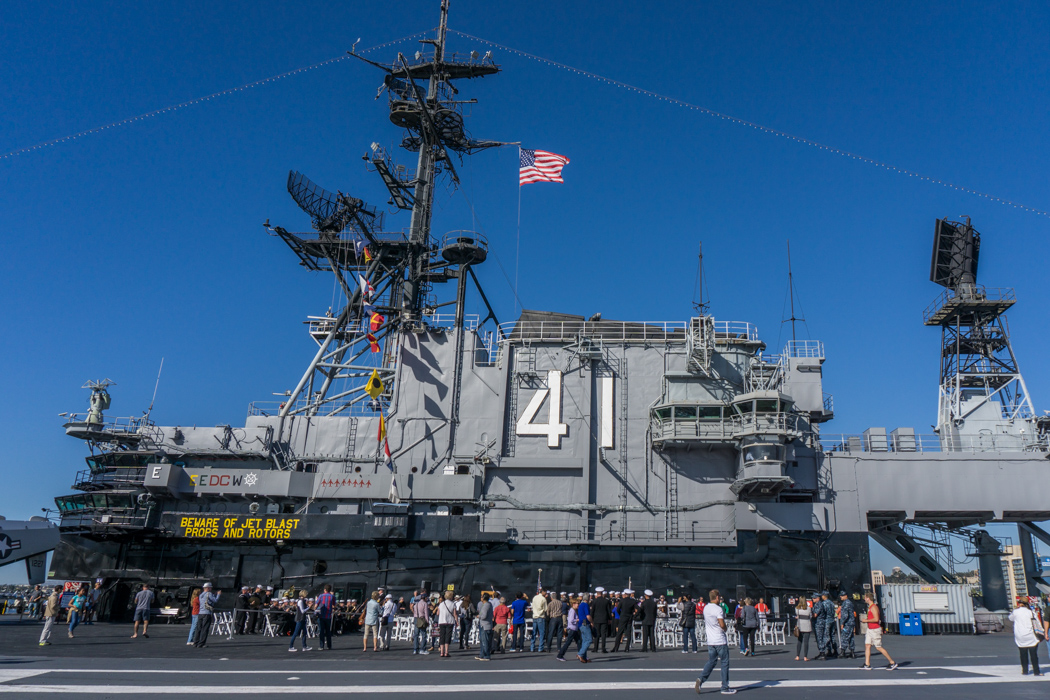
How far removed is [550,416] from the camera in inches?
1035

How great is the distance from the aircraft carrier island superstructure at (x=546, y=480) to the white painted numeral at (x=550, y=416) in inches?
3.2

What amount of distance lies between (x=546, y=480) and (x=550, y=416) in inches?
100

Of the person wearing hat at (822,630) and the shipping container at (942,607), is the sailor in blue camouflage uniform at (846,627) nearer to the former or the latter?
the person wearing hat at (822,630)

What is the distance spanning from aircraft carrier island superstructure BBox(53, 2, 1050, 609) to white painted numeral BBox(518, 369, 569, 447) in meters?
0.08

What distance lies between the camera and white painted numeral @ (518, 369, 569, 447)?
26.0 m

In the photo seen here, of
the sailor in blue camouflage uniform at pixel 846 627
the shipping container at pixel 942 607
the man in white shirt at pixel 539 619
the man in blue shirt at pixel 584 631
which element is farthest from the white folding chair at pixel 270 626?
the shipping container at pixel 942 607

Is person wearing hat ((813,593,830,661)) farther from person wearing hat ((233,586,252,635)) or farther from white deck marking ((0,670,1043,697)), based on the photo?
person wearing hat ((233,586,252,635))

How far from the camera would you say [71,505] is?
27984mm

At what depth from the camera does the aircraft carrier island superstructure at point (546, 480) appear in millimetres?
23688

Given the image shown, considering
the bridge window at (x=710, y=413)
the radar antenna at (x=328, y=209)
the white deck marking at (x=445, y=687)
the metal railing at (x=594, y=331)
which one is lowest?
the white deck marking at (x=445, y=687)

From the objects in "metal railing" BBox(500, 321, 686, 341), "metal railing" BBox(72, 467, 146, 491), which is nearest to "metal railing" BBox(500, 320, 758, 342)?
"metal railing" BBox(500, 321, 686, 341)

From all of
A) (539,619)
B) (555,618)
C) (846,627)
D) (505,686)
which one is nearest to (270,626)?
(539,619)

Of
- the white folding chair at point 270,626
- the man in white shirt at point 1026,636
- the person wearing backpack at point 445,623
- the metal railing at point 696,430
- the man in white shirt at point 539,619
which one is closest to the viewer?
the man in white shirt at point 1026,636

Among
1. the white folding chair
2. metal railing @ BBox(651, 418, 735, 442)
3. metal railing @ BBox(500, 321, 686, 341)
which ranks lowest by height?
the white folding chair
